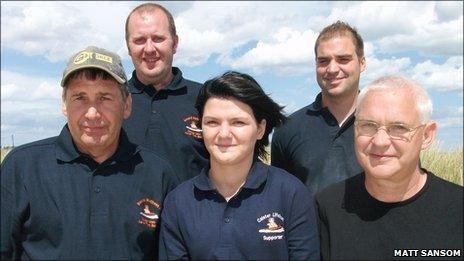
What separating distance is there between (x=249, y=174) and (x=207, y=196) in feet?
1.02

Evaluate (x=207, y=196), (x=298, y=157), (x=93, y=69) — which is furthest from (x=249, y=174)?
(x=298, y=157)

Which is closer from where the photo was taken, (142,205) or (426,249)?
(426,249)

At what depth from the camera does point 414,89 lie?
11.3 ft

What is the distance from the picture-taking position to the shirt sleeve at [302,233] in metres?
3.54

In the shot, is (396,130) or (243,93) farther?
(243,93)

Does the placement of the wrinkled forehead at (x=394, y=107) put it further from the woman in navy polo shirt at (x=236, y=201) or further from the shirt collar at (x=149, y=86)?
the shirt collar at (x=149, y=86)

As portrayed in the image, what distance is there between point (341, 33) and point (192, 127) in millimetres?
1700

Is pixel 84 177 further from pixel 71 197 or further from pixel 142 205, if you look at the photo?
pixel 142 205

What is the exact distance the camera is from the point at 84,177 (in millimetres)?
3654

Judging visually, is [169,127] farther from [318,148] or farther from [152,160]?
[318,148]

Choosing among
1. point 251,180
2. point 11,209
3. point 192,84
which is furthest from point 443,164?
point 11,209

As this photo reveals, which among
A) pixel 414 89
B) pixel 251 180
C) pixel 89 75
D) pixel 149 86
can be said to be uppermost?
pixel 149 86

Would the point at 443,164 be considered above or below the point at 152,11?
below

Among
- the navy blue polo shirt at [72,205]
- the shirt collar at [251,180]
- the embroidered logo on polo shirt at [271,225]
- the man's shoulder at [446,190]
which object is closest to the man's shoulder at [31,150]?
Answer: the navy blue polo shirt at [72,205]
